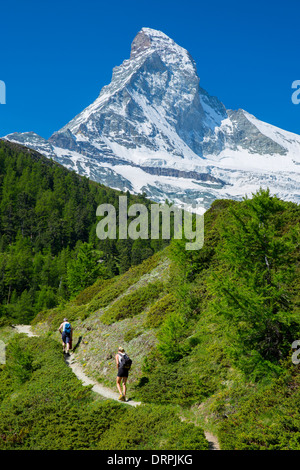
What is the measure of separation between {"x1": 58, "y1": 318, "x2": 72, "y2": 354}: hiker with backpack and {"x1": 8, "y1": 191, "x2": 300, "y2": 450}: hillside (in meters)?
1.41

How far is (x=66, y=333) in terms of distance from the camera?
22312 millimetres

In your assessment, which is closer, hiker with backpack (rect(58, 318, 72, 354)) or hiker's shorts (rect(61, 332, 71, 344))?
hiker with backpack (rect(58, 318, 72, 354))

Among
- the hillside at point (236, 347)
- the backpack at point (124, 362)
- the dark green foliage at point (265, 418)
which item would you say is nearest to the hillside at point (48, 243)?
the hillside at point (236, 347)

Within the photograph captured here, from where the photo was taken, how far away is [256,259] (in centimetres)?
1233

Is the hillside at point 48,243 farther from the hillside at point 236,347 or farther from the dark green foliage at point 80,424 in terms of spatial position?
the dark green foliage at point 80,424

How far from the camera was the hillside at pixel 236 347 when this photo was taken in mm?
9922

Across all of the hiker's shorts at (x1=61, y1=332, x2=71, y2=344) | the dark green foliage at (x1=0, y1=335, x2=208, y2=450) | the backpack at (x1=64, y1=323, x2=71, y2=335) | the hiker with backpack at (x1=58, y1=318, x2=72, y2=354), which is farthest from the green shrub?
the dark green foliage at (x1=0, y1=335, x2=208, y2=450)

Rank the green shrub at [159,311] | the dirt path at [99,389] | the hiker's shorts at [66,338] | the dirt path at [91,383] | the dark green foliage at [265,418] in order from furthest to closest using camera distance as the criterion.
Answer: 1. the hiker's shorts at [66,338]
2. the green shrub at [159,311]
3. the dirt path at [91,383]
4. the dirt path at [99,389]
5. the dark green foliage at [265,418]

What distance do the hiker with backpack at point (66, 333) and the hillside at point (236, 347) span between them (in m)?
1.41

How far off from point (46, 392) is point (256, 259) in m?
11.7

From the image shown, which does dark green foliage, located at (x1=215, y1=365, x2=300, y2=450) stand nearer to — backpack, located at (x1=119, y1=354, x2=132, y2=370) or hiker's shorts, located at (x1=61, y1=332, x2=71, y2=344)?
backpack, located at (x1=119, y1=354, x2=132, y2=370)

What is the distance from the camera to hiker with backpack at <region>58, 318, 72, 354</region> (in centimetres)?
2200

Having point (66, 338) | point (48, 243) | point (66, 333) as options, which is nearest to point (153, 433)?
point (66, 333)

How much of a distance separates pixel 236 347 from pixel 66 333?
14.1m
